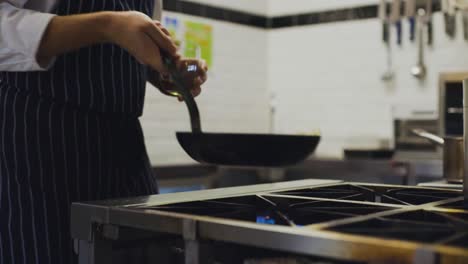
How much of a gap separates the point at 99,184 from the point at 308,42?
9.94ft

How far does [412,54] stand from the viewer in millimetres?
3756

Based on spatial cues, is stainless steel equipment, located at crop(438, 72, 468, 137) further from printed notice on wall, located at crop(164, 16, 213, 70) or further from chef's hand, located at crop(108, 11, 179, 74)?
chef's hand, located at crop(108, 11, 179, 74)

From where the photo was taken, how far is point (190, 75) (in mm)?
1298

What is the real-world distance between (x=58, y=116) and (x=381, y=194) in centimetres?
65

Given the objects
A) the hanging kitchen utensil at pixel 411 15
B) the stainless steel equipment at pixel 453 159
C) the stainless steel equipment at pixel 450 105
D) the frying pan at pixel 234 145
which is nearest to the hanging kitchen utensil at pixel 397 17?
the hanging kitchen utensil at pixel 411 15

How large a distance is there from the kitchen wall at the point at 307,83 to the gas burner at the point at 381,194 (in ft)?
7.64

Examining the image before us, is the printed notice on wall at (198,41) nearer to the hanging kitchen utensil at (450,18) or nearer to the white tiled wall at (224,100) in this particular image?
the white tiled wall at (224,100)

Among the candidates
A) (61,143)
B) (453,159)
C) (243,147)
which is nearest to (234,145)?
(243,147)

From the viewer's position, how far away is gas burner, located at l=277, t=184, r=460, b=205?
A: 3.98ft

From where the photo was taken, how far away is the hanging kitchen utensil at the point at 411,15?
144 inches

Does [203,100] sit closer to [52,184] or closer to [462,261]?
[52,184]

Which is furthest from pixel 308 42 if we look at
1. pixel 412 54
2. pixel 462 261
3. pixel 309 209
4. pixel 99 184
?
pixel 462 261

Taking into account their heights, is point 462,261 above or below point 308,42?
below

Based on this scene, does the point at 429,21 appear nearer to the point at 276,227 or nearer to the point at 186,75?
the point at 186,75
